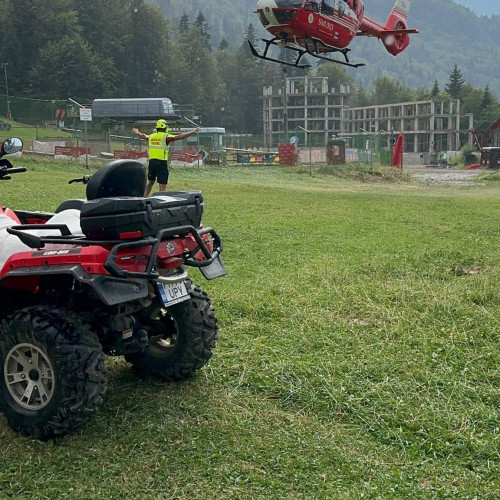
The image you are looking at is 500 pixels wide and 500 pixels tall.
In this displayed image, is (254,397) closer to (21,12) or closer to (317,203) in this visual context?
(317,203)

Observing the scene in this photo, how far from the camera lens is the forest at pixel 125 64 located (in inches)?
2753

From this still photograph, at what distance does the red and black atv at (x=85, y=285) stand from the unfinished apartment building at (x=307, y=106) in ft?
344

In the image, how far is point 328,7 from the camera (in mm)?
16500

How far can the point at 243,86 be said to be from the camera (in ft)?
363

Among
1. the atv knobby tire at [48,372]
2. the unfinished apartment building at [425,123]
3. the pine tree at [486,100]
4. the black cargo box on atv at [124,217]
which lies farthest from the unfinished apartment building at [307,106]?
the atv knobby tire at [48,372]

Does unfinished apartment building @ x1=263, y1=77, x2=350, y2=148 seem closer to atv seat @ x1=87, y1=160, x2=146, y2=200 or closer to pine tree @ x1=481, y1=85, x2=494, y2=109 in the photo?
pine tree @ x1=481, y1=85, x2=494, y2=109

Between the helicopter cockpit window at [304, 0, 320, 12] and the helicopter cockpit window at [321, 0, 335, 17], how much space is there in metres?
0.15

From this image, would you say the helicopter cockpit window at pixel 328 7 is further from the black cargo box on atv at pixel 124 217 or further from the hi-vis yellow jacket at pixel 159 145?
the black cargo box on atv at pixel 124 217

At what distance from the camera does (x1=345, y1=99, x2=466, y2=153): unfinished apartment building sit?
113625mm

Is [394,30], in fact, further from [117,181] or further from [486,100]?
[486,100]

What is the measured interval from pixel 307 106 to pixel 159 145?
10417 cm

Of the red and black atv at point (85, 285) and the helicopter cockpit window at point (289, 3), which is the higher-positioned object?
the helicopter cockpit window at point (289, 3)

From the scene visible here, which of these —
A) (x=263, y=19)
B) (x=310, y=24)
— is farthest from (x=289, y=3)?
(x=263, y=19)

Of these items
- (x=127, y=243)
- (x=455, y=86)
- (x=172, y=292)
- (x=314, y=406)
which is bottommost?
(x=314, y=406)
